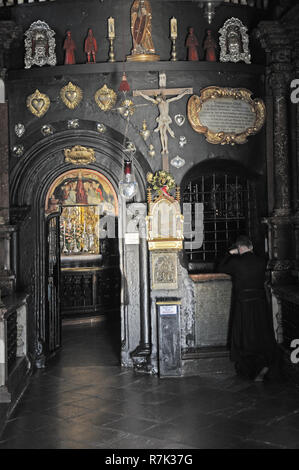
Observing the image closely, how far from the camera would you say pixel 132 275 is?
24.7 feet

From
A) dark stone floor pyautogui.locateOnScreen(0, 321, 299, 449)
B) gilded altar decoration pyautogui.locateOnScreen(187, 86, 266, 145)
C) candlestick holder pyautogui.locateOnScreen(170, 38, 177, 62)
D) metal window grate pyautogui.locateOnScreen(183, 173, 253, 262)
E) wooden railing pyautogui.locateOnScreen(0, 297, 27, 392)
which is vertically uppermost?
candlestick holder pyautogui.locateOnScreen(170, 38, 177, 62)

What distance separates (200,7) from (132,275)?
12.9ft

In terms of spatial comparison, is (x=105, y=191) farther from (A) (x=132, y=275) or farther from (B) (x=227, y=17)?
(B) (x=227, y=17)

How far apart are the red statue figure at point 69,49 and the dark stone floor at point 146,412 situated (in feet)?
14.3

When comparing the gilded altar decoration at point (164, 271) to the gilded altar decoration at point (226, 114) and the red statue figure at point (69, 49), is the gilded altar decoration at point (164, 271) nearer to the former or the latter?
the gilded altar decoration at point (226, 114)

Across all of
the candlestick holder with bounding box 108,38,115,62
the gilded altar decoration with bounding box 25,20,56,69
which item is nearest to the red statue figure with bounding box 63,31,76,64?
the gilded altar decoration with bounding box 25,20,56,69

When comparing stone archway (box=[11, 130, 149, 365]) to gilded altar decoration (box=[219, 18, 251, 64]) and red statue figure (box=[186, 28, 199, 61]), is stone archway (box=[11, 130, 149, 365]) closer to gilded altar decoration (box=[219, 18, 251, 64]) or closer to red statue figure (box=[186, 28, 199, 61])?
red statue figure (box=[186, 28, 199, 61])

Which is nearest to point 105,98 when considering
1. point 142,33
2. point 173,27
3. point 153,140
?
point 153,140

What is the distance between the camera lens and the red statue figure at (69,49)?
735cm

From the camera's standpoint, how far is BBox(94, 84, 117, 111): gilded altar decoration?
24.1ft

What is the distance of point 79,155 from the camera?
303 inches

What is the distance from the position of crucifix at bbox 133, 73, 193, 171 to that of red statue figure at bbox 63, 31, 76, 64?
3.26ft

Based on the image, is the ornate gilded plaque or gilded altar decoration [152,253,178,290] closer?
gilded altar decoration [152,253,178,290]
